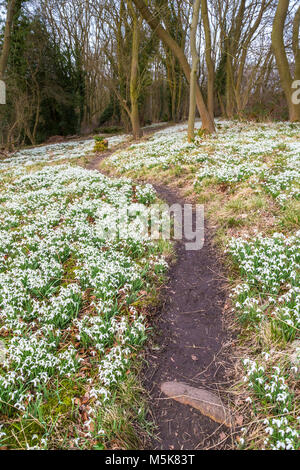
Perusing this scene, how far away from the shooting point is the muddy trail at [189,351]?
8.38 ft

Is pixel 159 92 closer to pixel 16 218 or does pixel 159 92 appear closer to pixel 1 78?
pixel 1 78

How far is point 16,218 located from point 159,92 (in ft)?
143

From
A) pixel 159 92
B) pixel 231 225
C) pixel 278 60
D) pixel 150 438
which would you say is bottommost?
pixel 150 438

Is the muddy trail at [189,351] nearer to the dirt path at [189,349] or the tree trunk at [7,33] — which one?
the dirt path at [189,349]

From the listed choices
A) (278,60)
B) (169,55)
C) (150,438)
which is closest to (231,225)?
(150,438)

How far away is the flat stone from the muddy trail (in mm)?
45

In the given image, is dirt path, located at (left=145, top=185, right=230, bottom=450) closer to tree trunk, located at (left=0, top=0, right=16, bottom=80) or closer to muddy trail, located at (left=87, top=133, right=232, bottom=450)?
muddy trail, located at (left=87, top=133, right=232, bottom=450)

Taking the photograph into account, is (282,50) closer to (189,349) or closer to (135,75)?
(135,75)

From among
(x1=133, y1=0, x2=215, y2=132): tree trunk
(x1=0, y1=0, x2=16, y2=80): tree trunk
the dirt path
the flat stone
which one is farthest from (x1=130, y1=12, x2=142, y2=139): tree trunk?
the flat stone

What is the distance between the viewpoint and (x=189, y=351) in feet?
11.2

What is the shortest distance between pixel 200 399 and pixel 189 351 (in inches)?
26.2

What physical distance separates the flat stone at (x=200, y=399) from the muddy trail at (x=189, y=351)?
5 cm

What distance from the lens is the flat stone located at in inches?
105

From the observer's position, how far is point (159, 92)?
144 feet
